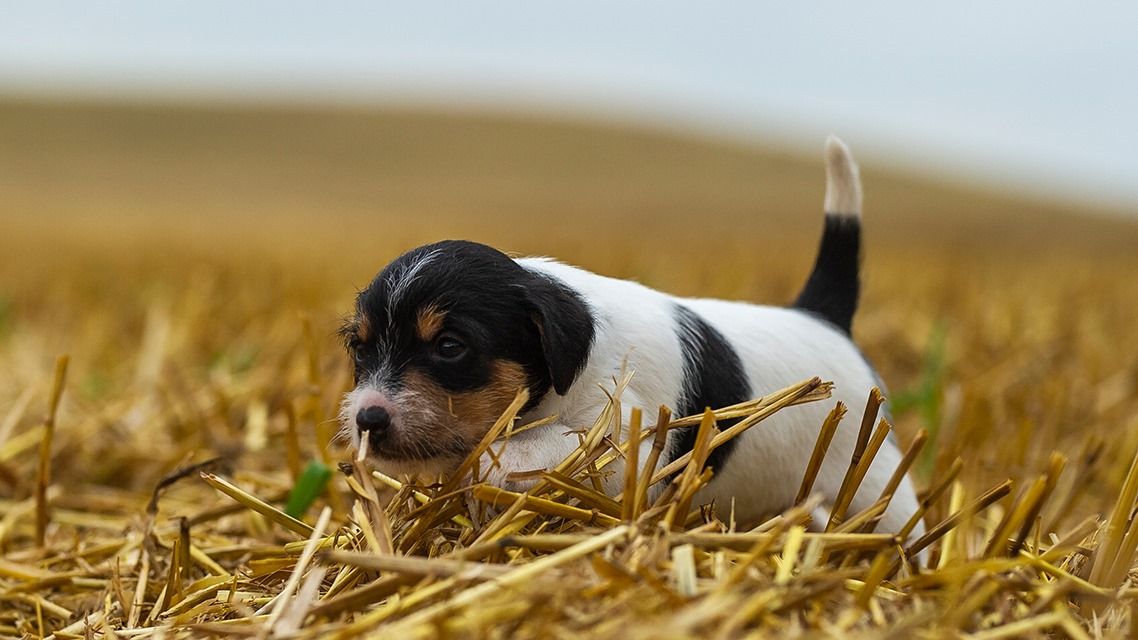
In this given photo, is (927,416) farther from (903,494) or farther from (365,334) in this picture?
(365,334)

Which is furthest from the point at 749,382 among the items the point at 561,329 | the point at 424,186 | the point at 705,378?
the point at 424,186

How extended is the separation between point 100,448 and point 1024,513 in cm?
377

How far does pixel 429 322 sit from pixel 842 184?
66.5 inches

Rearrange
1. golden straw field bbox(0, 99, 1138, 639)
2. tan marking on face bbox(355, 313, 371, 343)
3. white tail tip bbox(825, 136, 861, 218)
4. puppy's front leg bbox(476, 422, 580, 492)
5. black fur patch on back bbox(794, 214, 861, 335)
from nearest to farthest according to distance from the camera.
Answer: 1. golden straw field bbox(0, 99, 1138, 639)
2. puppy's front leg bbox(476, 422, 580, 492)
3. tan marking on face bbox(355, 313, 371, 343)
4. white tail tip bbox(825, 136, 861, 218)
5. black fur patch on back bbox(794, 214, 861, 335)

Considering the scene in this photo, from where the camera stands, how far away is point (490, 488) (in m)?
2.59

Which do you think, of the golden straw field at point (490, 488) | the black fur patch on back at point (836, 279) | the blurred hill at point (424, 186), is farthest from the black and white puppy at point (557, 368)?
the blurred hill at point (424, 186)

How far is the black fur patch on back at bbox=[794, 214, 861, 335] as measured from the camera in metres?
3.83

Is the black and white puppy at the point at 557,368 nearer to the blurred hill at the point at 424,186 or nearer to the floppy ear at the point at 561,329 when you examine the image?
the floppy ear at the point at 561,329

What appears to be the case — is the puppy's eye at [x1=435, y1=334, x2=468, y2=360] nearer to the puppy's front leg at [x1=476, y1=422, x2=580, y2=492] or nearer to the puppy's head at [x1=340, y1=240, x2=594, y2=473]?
the puppy's head at [x1=340, y1=240, x2=594, y2=473]

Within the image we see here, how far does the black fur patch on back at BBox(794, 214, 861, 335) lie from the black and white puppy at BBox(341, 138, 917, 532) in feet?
1.29

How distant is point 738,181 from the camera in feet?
135

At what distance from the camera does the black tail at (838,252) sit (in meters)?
3.76

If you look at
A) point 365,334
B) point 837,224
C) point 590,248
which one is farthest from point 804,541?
point 590,248

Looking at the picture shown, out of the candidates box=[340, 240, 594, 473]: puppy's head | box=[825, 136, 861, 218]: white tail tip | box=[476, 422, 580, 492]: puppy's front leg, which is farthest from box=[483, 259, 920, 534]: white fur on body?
box=[825, 136, 861, 218]: white tail tip
